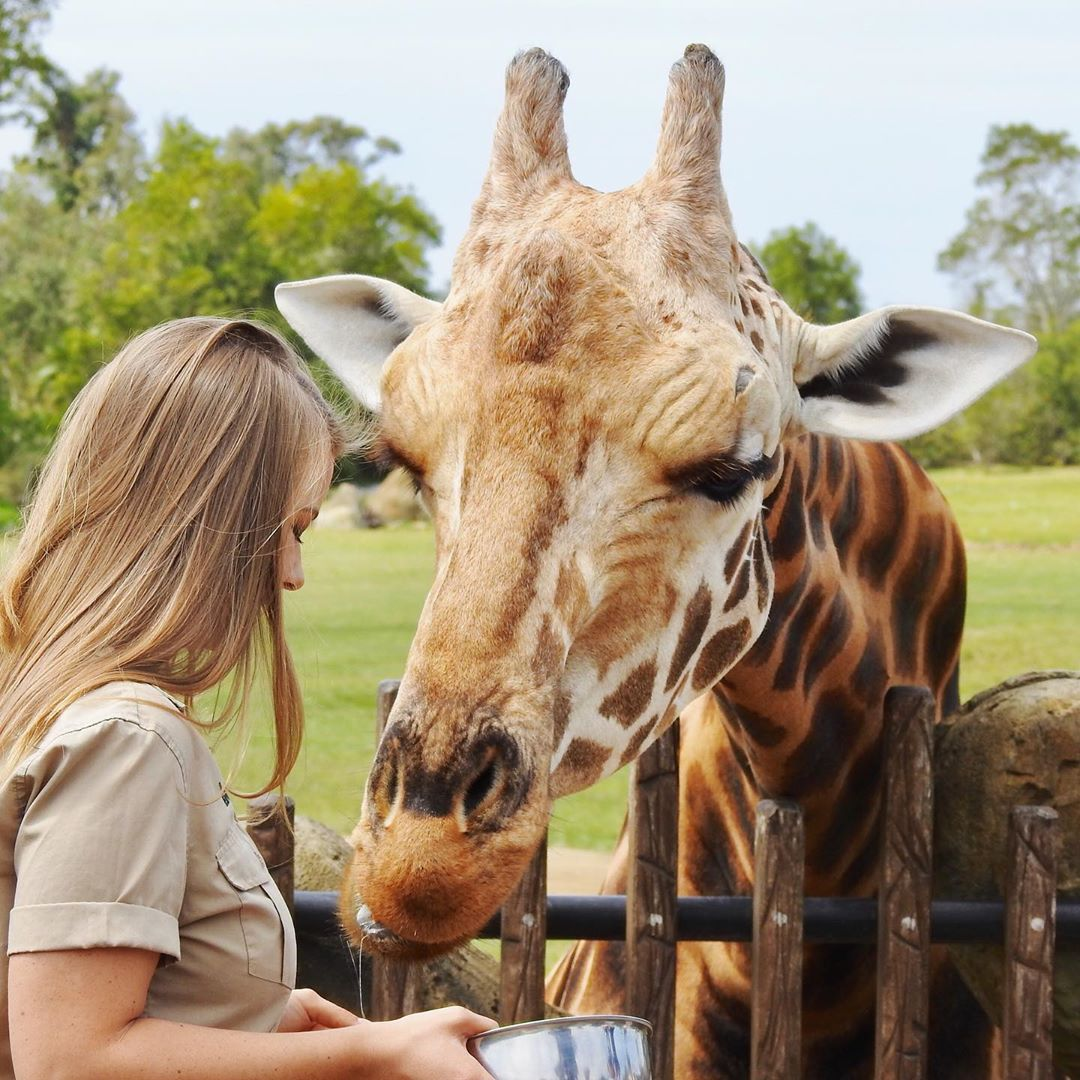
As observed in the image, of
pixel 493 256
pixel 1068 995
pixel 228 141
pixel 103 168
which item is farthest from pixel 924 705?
pixel 228 141

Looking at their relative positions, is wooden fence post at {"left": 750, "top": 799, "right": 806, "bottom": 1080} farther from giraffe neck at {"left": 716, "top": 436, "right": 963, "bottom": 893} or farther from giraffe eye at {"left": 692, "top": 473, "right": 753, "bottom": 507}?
giraffe eye at {"left": 692, "top": 473, "right": 753, "bottom": 507}

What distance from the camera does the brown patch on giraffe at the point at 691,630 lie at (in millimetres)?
2643

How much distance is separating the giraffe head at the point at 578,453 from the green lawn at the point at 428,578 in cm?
384

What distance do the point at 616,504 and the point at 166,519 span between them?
77 centimetres

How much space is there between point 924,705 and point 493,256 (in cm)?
134

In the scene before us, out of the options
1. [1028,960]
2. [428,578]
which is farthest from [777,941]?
[428,578]

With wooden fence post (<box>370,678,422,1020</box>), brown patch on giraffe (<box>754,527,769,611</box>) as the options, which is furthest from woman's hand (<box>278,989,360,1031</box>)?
brown patch on giraffe (<box>754,527,769,611</box>)

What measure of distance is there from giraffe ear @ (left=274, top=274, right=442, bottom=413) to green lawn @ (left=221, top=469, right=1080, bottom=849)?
3.23 meters

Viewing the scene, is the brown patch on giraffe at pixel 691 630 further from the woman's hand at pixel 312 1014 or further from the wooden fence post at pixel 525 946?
the woman's hand at pixel 312 1014

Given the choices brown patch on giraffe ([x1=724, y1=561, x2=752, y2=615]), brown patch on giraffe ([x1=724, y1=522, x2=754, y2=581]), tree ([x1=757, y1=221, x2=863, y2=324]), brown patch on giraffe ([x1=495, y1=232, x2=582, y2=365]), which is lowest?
brown patch on giraffe ([x1=724, y1=561, x2=752, y2=615])

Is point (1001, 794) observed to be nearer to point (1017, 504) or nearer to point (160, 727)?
point (160, 727)

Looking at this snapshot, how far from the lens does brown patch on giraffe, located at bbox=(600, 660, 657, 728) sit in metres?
2.53

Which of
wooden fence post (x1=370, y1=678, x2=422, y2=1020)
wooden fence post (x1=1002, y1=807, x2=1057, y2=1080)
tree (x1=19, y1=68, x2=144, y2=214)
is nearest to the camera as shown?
wooden fence post (x1=1002, y1=807, x2=1057, y2=1080)

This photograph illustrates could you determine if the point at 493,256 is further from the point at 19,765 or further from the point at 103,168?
the point at 103,168
